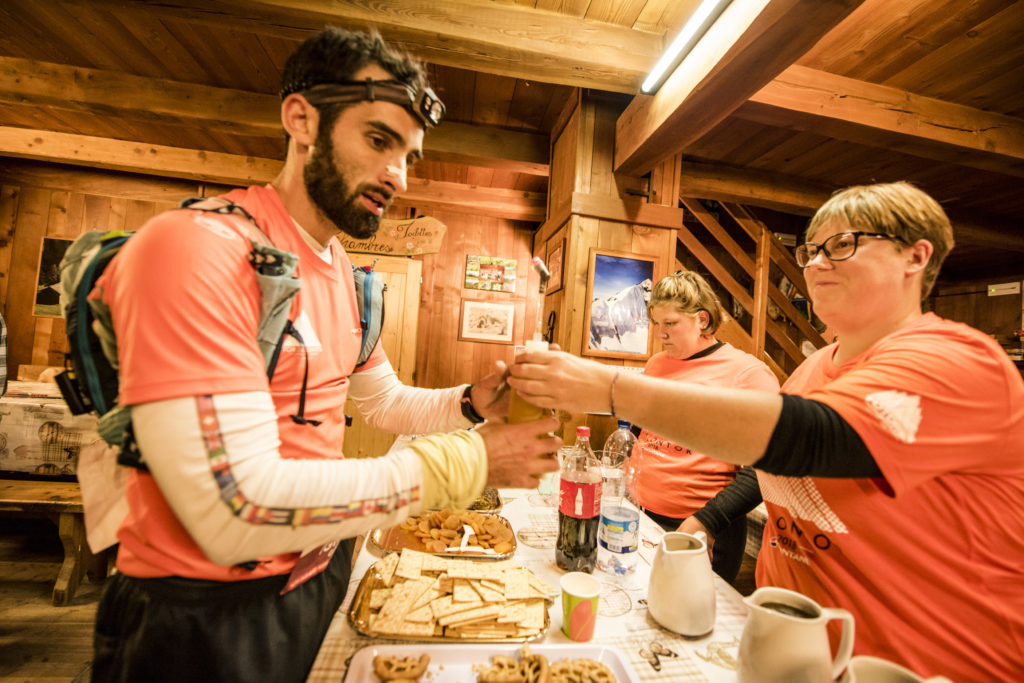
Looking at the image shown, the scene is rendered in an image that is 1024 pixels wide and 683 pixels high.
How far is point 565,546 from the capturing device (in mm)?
1270

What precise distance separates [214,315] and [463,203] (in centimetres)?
451

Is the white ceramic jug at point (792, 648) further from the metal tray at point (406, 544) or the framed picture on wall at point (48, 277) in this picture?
the framed picture on wall at point (48, 277)

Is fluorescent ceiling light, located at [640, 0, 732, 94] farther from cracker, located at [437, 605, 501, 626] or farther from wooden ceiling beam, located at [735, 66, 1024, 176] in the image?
cracker, located at [437, 605, 501, 626]

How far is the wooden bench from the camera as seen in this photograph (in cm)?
282

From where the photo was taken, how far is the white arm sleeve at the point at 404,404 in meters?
1.40

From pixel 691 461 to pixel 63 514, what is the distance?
4.02 metres

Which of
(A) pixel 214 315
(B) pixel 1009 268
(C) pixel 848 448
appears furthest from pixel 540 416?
(B) pixel 1009 268

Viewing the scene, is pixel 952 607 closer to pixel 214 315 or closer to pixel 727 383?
pixel 727 383

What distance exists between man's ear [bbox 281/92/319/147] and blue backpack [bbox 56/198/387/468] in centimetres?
27

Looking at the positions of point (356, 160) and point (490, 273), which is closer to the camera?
point (356, 160)

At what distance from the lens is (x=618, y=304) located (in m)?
3.17

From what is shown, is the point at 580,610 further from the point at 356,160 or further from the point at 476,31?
the point at 476,31

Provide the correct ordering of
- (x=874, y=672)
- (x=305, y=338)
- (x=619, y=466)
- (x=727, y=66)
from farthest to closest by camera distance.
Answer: (x=619, y=466)
(x=727, y=66)
(x=305, y=338)
(x=874, y=672)

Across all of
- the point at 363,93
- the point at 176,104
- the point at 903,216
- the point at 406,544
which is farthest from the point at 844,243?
the point at 176,104
